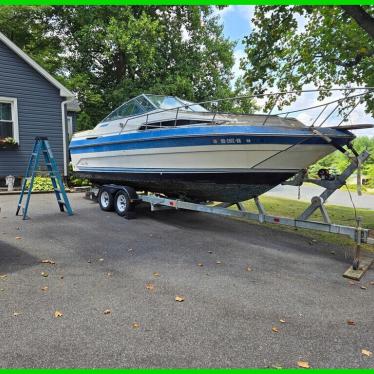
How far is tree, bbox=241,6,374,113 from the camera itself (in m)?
9.09

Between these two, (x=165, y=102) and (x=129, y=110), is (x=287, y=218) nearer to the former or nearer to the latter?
(x=165, y=102)

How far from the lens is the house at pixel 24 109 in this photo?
41.7 ft

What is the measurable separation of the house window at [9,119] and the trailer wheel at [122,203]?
665 centimetres

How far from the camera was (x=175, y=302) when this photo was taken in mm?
3861

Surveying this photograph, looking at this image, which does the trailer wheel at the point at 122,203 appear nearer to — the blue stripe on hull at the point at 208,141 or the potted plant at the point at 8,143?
the blue stripe on hull at the point at 208,141

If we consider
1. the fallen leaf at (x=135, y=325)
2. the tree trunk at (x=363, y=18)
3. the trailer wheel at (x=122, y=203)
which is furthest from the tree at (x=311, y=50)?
the fallen leaf at (x=135, y=325)

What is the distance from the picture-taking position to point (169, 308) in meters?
3.71

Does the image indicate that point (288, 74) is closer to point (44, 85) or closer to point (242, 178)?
point (242, 178)

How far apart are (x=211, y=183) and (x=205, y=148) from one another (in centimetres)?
75

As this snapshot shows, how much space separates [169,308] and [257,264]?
1995mm

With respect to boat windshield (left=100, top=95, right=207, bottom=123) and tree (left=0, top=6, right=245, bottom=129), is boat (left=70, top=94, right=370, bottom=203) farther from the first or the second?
tree (left=0, top=6, right=245, bottom=129)

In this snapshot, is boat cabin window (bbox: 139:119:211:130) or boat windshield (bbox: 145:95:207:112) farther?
boat windshield (bbox: 145:95:207:112)

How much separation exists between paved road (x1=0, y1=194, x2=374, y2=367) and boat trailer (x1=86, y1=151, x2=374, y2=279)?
0.53 m

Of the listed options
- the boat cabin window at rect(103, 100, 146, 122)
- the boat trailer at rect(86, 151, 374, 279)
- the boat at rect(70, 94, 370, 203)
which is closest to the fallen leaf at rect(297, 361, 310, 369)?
the boat trailer at rect(86, 151, 374, 279)
